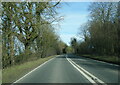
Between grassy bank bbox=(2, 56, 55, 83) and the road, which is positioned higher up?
grassy bank bbox=(2, 56, 55, 83)

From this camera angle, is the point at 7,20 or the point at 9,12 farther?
the point at 7,20

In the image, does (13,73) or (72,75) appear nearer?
(13,73)

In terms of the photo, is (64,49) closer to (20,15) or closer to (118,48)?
(118,48)

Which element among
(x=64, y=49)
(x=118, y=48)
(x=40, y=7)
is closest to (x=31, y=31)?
(x=40, y=7)

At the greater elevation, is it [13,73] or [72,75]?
[13,73]

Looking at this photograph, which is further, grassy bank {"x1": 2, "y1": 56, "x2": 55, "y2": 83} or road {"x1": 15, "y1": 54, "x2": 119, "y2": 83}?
road {"x1": 15, "y1": 54, "x2": 119, "y2": 83}

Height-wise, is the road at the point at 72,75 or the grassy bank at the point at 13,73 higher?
the grassy bank at the point at 13,73

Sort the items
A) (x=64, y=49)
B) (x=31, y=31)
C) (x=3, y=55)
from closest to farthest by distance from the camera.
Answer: (x=3, y=55) → (x=31, y=31) → (x=64, y=49)

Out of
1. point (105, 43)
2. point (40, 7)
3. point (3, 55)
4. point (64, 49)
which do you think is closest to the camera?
point (3, 55)

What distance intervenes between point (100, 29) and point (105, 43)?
3575 mm

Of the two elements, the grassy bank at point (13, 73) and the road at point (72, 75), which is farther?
the road at point (72, 75)

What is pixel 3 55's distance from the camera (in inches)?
746

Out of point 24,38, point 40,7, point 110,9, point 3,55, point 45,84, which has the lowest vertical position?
point 45,84

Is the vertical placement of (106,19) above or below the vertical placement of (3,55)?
above
